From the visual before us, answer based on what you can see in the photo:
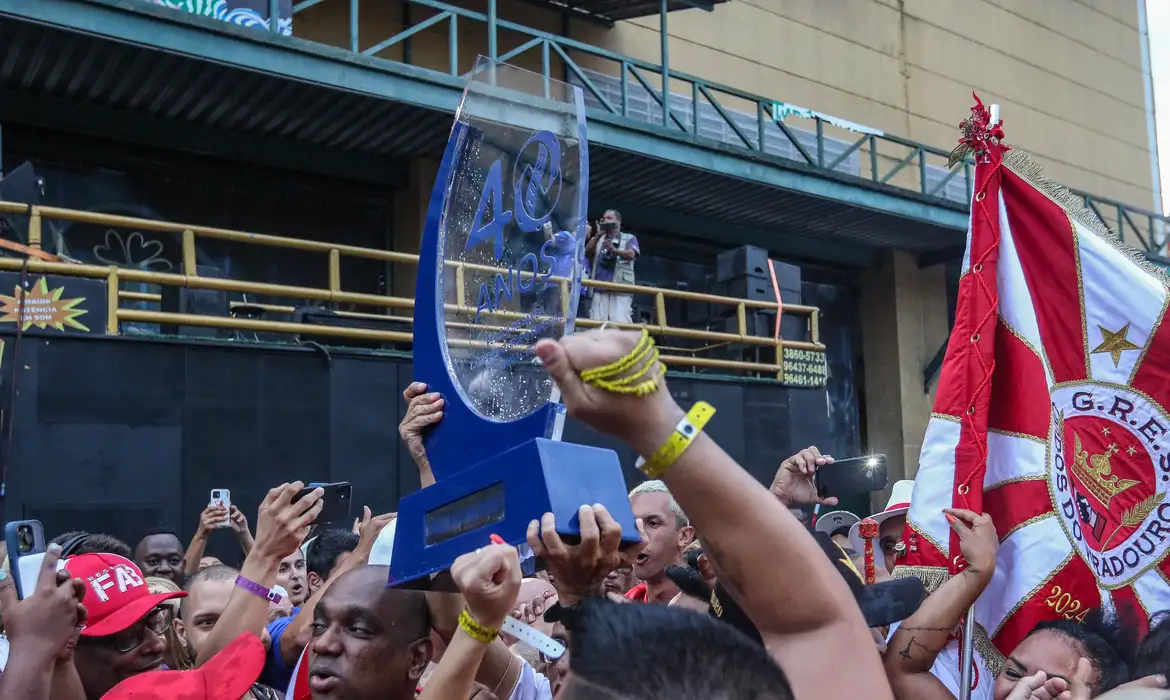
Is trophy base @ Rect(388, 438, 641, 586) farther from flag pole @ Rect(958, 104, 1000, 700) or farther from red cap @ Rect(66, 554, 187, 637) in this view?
flag pole @ Rect(958, 104, 1000, 700)

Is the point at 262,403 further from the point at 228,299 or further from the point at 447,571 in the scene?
the point at 447,571

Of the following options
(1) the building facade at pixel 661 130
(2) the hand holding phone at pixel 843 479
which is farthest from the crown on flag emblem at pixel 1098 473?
(1) the building facade at pixel 661 130

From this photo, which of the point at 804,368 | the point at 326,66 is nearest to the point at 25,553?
the point at 326,66

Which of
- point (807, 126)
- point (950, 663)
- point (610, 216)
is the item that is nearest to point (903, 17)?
point (807, 126)

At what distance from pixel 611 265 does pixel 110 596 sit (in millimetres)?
8505

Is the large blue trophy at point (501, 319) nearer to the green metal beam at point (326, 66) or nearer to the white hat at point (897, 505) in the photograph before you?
the white hat at point (897, 505)

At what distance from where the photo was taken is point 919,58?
18.3 m

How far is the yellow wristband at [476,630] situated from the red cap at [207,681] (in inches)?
28.2

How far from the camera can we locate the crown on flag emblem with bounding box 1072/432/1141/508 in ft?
12.3

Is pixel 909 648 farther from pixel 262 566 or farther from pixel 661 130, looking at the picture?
pixel 661 130

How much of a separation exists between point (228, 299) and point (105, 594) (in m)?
8.16

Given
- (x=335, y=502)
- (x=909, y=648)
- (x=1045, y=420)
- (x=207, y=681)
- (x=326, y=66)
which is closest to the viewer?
(x=207, y=681)

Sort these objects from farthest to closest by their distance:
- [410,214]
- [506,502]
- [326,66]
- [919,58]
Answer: [919,58], [410,214], [326,66], [506,502]

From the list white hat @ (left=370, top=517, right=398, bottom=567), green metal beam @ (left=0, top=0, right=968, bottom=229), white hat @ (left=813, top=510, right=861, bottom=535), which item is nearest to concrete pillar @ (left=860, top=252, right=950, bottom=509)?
green metal beam @ (left=0, top=0, right=968, bottom=229)
